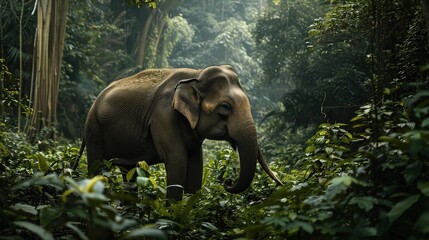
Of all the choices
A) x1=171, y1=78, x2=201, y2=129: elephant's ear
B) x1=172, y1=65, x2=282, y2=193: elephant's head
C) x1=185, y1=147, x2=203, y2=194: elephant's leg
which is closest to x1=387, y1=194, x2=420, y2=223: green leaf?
x1=172, y1=65, x2=282, y2=193: elephant's head

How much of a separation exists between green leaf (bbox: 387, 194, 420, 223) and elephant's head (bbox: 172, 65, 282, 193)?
9.55ft

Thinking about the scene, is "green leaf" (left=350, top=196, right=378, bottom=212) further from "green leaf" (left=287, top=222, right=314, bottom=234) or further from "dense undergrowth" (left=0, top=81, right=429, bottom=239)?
"green leaf" (left=287, top=222, right=314, bottom=234)

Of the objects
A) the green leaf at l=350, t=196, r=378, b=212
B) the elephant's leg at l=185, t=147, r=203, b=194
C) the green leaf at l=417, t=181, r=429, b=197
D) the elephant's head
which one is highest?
the green leaf at l=417, t=181, r=429, b=197

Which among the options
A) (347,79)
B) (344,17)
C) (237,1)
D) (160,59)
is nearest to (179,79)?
(344,17)

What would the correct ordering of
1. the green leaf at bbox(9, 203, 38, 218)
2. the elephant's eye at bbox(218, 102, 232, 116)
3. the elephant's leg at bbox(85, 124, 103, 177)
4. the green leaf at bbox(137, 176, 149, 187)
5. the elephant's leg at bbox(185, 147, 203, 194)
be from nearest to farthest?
the green leaf at bbox(9, 203, 38, 218), the green leaf at bbox(137, 176, 149, 187), the elephant's eye at bbox(218, 102, 232, 116), the elephant's leg at bbox(185, 147, 203, 194), the elephant's leg at bbox(85, 124, 103, 177)

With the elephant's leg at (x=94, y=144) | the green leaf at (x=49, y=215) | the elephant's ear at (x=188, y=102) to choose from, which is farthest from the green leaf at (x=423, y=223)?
the elephant's leg at (x=94, y=144)

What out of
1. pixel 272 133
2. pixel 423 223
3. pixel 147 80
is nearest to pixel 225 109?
pixel 147 80

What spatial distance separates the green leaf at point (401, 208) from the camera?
2311 millimetres

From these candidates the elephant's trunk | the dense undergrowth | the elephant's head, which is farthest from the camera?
the elephant's head

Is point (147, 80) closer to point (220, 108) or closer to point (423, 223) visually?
point (220, 108)

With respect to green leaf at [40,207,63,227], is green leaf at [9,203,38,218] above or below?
below

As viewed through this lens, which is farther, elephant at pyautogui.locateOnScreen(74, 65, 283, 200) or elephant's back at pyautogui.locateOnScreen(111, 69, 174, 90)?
elephant's back at pyautogui.locateOnScreen(111, 69, 174, 90)

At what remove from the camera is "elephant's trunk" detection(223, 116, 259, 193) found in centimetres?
509

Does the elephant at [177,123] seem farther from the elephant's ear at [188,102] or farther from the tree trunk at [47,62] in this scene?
the tree trunk at [47,62]
